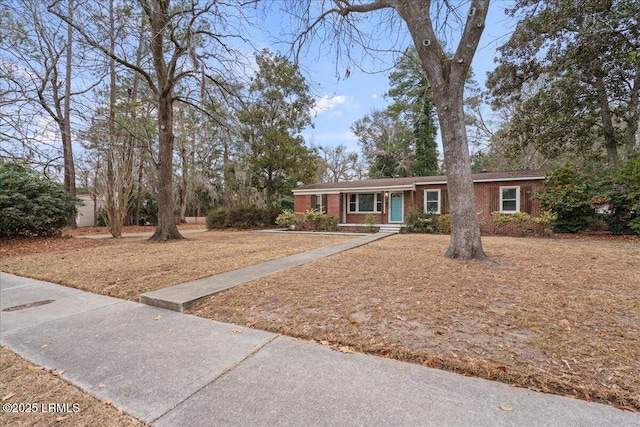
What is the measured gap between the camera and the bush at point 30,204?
29.9 ft

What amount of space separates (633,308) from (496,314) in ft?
5.26

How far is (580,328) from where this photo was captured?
8.87ft

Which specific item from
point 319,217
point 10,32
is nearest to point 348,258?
point 319,217

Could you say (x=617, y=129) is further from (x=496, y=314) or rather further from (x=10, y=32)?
(x=10, y=32)

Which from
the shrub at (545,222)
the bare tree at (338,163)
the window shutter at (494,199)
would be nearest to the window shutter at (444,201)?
the window shutter at (494,199)

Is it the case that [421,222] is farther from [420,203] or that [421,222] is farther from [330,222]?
[330,222]

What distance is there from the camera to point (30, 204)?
31.1 ft

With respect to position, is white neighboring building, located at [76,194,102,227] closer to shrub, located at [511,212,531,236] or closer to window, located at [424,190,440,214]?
window, located at [424,190,440,214]

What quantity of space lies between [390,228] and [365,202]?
2.80 metres

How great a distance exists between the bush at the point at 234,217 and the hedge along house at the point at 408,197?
9.55 ft

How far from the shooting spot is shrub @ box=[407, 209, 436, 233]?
13836 millimetres

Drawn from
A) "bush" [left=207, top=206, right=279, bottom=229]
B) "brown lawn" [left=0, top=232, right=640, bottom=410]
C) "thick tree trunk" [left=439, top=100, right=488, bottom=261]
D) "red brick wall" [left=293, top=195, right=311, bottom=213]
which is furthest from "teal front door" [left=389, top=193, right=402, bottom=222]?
"thick tree trunk" [left=439, top=100, right=488, bottom=261]

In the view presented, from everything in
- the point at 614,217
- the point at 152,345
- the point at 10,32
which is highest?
the point at 10,32

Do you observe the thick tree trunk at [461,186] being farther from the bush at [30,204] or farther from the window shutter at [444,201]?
the bush at [30,204]
